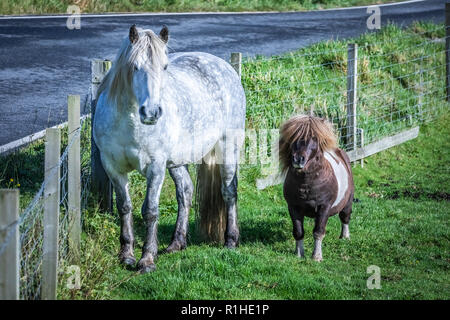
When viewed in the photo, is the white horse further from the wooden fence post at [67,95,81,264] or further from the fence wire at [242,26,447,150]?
the fence wire at [242,26,447,150]

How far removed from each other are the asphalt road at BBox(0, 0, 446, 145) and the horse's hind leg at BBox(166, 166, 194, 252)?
297cm

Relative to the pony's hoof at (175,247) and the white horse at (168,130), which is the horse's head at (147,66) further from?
the pony's hoof at (175,247)

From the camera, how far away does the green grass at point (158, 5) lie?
17.5m

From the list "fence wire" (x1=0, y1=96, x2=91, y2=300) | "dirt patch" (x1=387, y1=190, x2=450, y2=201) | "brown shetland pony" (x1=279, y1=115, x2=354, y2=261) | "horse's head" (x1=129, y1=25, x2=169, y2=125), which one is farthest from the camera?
"dirt patch" (x1=387, y1=190, x2=450, y2=201)

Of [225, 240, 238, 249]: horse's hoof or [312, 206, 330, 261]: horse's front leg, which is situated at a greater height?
[312, 206, 330, 261]: horse's front leg

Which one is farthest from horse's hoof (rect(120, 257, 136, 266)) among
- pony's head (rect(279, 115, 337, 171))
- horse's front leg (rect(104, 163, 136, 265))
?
pony's head (rect(279, 115, 337, 171))

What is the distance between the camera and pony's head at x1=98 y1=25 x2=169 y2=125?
5662mm

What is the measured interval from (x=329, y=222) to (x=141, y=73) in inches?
148

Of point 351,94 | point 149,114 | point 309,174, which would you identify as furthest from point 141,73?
point 351,94

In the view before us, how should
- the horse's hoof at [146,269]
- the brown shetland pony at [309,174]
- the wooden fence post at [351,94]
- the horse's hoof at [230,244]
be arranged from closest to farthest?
the horse's hoof at [146,269] < the brown shetland pony at [309,174] < the horse's hoof at [230,244] < the wooden fence post at [351,94]

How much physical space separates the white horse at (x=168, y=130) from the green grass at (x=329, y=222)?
1.16ft

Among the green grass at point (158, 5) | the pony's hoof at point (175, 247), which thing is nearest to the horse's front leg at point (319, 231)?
the pony's hoof at point (175, 247)
